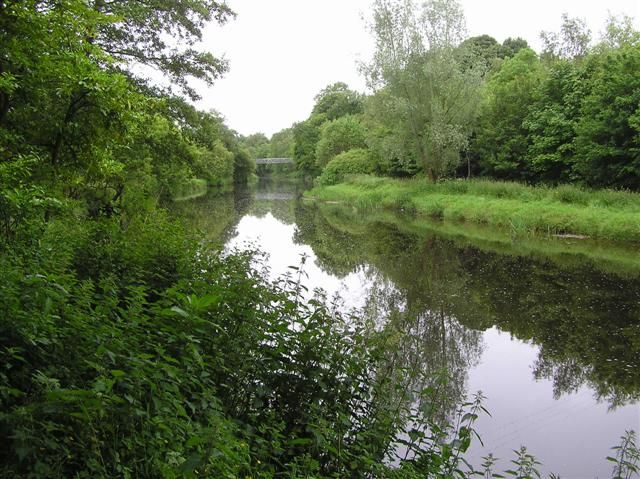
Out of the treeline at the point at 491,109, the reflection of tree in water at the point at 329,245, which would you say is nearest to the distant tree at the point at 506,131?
the treeline at the point at 491,109

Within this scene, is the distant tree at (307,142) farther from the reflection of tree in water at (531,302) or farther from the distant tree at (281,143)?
the reflection of tree in water at (531,302)

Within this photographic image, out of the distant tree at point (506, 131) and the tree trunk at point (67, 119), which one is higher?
the distant tree at point (506, 131)

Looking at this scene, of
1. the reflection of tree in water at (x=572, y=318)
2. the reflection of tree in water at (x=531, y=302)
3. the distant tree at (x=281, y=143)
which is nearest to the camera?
the reflection of tree in water at (x=572, y=318)

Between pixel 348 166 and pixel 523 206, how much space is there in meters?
28.9

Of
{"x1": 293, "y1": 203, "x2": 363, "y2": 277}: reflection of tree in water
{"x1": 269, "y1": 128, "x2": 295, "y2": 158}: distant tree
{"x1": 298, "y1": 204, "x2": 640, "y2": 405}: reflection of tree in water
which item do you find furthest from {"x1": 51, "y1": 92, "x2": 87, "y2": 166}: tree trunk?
{"x1": 269, "y1": 128, "x2": 295, "y2": 158}: distant tree

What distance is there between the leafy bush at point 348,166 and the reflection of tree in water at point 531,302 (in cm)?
3084

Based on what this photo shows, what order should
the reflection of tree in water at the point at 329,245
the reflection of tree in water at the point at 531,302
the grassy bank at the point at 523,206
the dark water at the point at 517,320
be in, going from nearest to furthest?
1. the dark water at the point at 517,320
2. the reflection of tree in water at the point at 531,302
3. the reflection of tree in water at the point at 329,245
4. the grassy bank at the point at 523,206

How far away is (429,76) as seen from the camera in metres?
31.1

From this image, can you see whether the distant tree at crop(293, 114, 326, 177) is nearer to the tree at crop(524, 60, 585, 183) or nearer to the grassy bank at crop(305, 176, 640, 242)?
the grassy bank at crop(305, 176, 640, 242)

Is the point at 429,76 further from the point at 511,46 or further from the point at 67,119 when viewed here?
the point at 511,46

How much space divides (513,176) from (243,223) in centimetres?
1701

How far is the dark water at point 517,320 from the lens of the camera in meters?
6.16

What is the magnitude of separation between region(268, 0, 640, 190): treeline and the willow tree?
6 centimetres

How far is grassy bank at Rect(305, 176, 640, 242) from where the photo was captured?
62.5 ft
